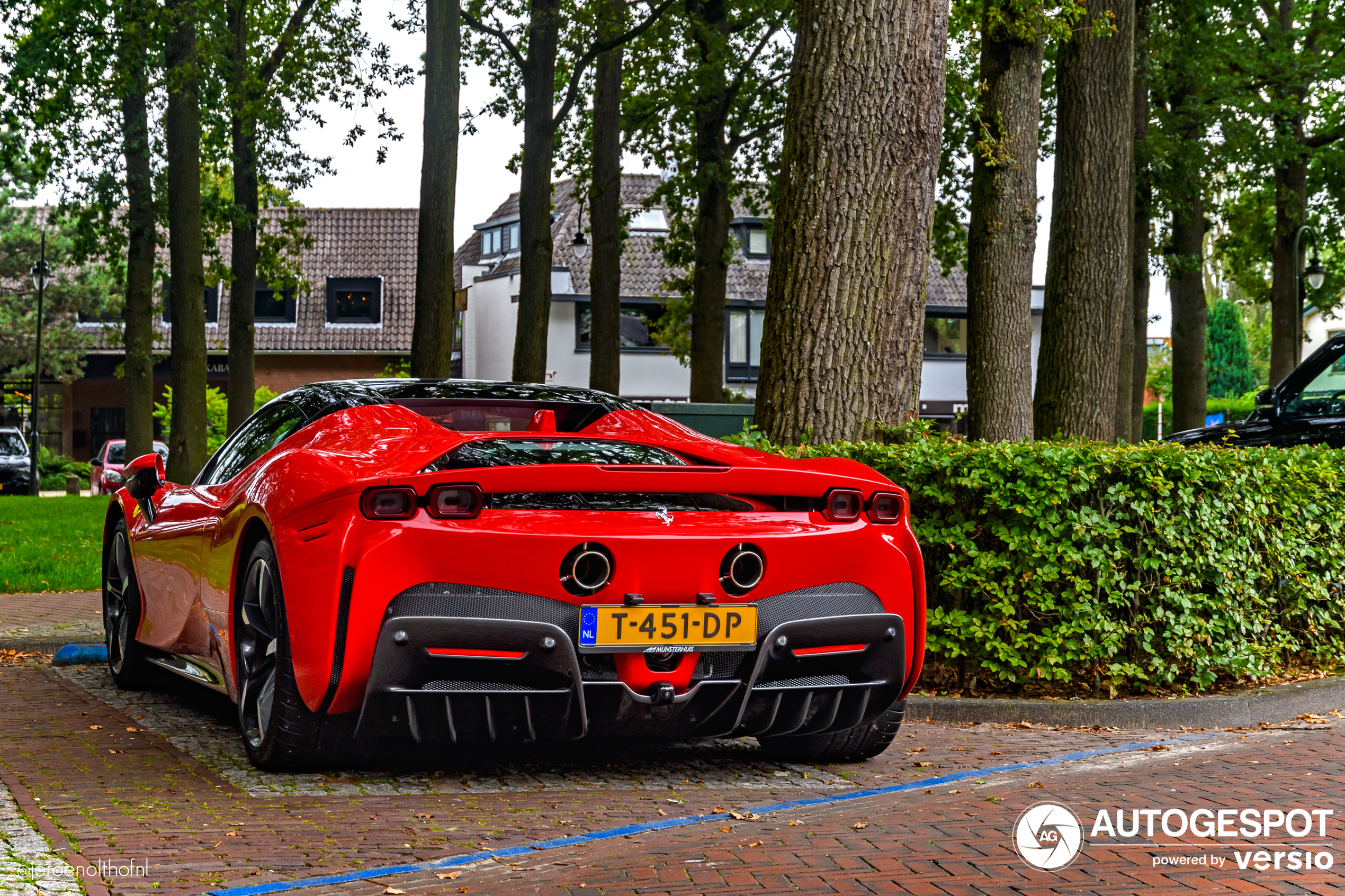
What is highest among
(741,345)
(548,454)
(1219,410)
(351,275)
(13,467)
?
(351,275)

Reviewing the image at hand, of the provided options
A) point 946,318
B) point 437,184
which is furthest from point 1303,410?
point 946,318

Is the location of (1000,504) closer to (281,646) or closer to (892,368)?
(892,368)

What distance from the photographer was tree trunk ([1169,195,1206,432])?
2178cm

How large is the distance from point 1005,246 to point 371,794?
958 centimetres

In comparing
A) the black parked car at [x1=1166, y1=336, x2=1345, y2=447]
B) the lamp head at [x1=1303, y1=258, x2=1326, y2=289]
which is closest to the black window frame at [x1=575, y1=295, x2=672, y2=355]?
the lamp head at [x1=1303, y1=258, x2=1326, y2=289]

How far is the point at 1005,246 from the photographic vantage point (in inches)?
513

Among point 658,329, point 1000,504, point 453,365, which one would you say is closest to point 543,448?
point 1000,504

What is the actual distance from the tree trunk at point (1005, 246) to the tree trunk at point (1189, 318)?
9158 millimetres

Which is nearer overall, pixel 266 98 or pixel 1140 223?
pixel 266 98

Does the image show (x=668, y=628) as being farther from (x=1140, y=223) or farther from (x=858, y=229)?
(x=1140, y=223)

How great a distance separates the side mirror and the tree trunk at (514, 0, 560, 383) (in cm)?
1129

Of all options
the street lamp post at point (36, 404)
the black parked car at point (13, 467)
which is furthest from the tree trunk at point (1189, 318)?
the black parked car at point (13, 467)

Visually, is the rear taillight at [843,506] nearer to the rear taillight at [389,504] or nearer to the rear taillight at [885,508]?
the rear taillight at [885,508]

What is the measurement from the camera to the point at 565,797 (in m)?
4.96
